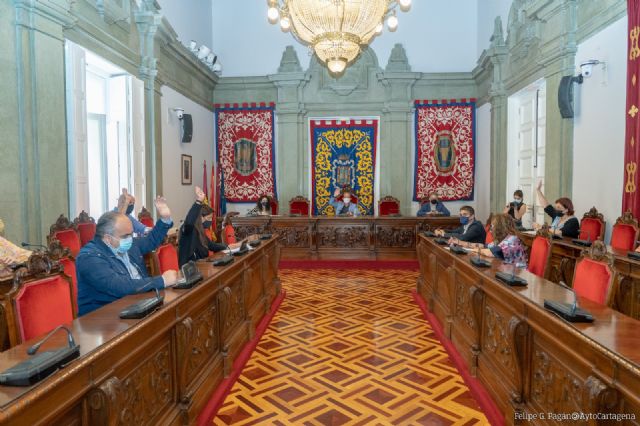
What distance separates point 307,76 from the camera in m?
11.2

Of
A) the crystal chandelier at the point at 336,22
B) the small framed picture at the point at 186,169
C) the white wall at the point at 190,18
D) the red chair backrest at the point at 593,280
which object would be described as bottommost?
the red chair backrest at the point at 593,280

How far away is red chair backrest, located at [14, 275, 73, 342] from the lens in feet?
7.34

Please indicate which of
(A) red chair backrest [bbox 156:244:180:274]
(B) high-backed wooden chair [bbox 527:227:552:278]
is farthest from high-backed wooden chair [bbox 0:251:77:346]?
(B) high-backed wooden chair [bbox 527:227:552:278]

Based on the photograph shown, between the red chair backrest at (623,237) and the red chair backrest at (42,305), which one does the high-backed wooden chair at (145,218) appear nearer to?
the red chair backrest at (42,305)

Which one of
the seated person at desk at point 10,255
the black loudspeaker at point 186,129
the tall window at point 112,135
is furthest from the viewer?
the black loudspeaker at point 186,129

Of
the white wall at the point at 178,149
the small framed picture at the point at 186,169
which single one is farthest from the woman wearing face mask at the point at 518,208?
the small framed picture at the point at 186,169

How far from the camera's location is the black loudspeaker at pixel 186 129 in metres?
9.12

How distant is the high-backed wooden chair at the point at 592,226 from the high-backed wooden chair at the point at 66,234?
5.81m

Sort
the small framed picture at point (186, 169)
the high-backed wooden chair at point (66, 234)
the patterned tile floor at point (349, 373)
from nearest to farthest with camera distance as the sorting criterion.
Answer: the patterned tile floor at point (349, 373), the high-backed wooden chair at point (66, 234), the small framed picture at point (186, 169)

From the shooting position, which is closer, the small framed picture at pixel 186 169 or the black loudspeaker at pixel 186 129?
the black loudspeaker at pixel 186 129

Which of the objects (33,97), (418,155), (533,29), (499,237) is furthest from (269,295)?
(418,155)

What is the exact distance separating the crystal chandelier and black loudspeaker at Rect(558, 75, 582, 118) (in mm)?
2476

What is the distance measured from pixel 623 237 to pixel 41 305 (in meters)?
5.33

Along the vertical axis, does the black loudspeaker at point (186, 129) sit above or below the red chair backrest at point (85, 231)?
above
